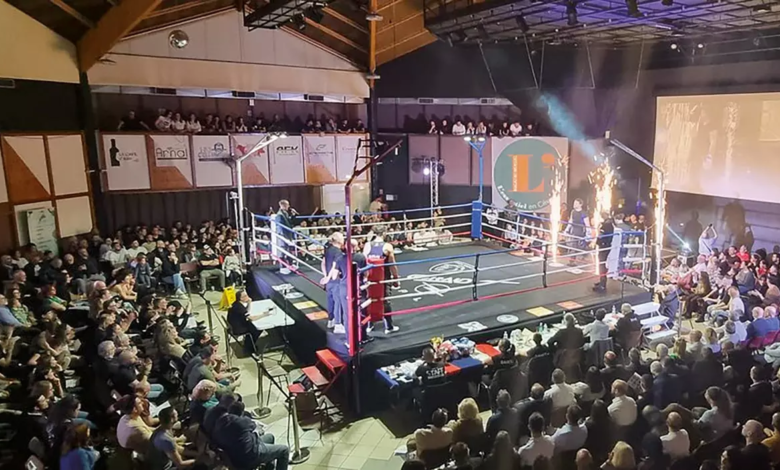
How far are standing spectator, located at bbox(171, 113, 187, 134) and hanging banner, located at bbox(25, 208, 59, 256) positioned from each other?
335 centimetres

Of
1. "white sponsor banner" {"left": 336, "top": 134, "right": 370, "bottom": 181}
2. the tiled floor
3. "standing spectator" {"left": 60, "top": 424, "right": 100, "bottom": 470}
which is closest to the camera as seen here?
"standing spectator" {"left": 60, "top": 424, "right": 100, "bottom": 470}

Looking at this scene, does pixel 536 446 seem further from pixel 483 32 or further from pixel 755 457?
pixel 483 32

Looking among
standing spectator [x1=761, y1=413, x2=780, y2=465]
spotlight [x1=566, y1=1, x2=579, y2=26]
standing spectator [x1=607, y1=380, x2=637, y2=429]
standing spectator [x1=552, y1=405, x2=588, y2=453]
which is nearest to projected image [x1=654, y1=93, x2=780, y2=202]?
spotlight [x1=566, y1=1, x2=579, y2=26]

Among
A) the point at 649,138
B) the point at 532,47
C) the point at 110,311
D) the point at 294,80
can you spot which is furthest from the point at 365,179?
the point at 110,311

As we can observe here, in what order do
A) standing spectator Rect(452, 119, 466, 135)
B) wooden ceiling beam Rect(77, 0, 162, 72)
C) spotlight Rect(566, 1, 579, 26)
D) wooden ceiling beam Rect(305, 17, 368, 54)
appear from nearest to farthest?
spotlight Rect(566, 1, 579, 26), wooden ceiling beam Rect(77, 0, 162, 72), wooden ceiling beam Rect(305, 17, 368, 54), standing spectator Rect(452, 119, 466, 135)

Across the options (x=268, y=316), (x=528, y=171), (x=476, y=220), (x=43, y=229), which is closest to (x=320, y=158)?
(x=476, y=220)

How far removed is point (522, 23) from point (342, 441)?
24.2 ft

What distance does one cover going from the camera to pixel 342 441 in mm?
6234

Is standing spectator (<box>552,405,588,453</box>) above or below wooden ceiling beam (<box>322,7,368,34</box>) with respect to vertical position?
below

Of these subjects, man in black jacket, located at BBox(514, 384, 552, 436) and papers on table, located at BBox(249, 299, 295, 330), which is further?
papers on table, located at BBox(249, 299, 295, 330)

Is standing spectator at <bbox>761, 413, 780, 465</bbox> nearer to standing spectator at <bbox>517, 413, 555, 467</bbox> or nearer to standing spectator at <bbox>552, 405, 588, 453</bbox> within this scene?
standing spectator at <bbox>552, 405, 588, 453</bbox>

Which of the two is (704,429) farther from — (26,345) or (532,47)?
(532,47)

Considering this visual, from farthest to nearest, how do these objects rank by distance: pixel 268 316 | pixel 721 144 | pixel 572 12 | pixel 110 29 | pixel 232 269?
1. pixel 721 144
2. pixel 232 269
3. pixel 110 29
4. pixel 572 12
5. pixel 268 316

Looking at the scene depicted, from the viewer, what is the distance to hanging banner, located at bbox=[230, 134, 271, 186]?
1425 cm
